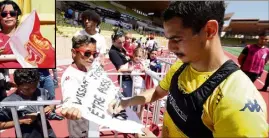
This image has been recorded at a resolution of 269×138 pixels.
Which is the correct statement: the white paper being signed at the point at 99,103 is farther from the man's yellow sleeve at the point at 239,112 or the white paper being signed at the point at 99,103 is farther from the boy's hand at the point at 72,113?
the man's yellow sleeve at the point at 239,112

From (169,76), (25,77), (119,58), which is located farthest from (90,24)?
(169,76)

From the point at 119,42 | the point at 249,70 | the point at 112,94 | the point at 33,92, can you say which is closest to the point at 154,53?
the point at 249,70

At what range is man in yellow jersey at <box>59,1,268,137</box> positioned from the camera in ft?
3.24

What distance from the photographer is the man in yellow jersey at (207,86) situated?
38.9 inches

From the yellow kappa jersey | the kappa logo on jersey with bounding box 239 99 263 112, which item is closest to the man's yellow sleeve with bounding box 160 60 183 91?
the yellow kappa jersey

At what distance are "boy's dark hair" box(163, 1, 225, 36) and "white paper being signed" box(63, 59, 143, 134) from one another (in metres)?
0.65

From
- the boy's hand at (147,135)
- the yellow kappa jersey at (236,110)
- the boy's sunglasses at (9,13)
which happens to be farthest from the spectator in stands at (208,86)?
the boy's sunglasses at (9,13)

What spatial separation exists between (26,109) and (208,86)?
191 centimetres

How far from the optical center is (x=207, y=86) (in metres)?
1.19

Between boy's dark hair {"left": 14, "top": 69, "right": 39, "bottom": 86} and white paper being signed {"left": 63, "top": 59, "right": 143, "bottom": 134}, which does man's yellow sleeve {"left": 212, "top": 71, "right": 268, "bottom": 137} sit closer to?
white paper being signed {"left": 63, "top": 59, "right": 143, "bottom": 134}

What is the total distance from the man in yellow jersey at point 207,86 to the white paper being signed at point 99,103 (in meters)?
0.08

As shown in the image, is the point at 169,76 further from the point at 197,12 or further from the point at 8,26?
the point at 8,26

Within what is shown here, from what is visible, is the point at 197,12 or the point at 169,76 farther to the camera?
the point at 169,76

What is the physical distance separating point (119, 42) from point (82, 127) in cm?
203
